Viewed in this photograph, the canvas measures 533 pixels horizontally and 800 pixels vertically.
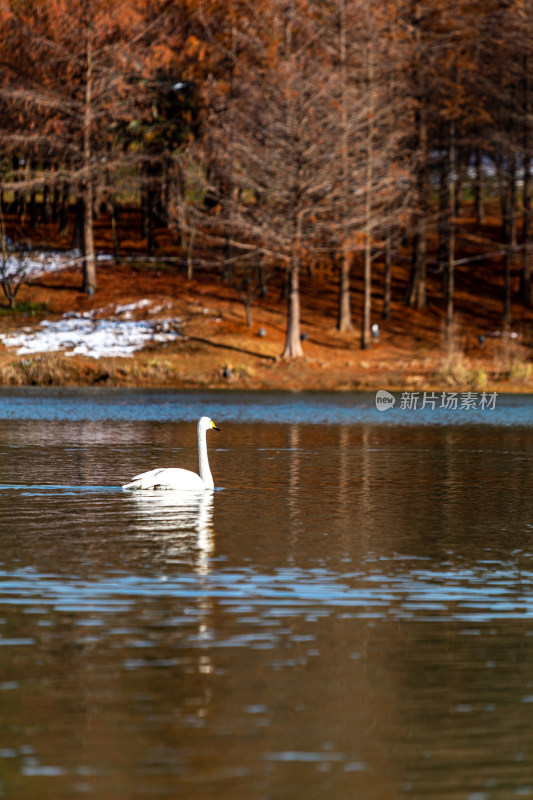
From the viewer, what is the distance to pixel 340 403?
1651 inches

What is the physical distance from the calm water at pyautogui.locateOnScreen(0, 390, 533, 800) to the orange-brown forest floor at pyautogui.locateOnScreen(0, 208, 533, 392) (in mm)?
25057

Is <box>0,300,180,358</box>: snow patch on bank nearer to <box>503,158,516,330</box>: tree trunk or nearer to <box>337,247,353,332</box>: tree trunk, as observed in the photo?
<box>337,247,353,332</box>: tree trunk

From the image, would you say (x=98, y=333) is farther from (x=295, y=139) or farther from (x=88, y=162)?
(x=295, y=139)

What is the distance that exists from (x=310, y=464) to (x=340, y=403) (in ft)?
57.9

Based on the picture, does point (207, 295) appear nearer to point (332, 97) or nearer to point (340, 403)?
point (332, 97)

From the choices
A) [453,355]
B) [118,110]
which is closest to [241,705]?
[453,355]

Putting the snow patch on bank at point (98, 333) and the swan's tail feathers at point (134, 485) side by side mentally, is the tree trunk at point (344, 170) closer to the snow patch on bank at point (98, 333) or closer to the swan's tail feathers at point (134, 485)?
the snow patch on bank at point (98, 333)

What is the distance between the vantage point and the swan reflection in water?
14.4 meters

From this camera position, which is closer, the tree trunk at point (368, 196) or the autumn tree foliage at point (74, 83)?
the tree trunk at point (368, 196)

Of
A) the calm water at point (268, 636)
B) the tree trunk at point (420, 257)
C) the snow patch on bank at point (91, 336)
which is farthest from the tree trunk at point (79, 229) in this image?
the calm water at point (268, 636)

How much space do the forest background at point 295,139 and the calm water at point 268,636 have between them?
95.9ft

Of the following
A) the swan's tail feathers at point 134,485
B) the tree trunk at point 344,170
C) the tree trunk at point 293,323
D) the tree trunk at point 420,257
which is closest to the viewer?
the swan's tail feathers at point 134,485

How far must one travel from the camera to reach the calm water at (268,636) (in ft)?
24.0

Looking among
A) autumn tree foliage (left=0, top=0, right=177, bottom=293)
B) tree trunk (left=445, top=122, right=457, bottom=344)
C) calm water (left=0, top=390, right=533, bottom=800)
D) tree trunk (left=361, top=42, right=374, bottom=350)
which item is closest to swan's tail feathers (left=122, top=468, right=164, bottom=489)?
calm water (left=0, top=390, right=533, bottom=800)
